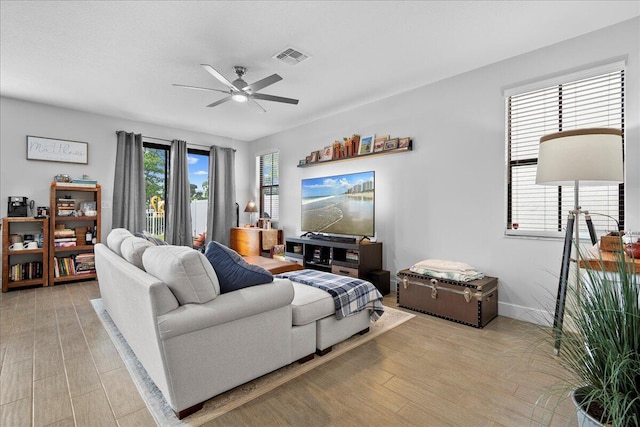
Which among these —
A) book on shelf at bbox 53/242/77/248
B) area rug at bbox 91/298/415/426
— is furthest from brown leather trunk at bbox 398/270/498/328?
book on shelf at bbox 53/242/77/248

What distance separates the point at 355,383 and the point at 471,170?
99.0 inches

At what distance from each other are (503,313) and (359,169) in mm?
2489

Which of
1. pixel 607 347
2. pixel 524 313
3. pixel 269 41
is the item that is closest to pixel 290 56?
pixel 269 41

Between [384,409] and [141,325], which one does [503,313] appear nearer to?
[384,409]

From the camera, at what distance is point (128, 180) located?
5148mm

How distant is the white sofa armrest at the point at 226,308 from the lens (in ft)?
5.12

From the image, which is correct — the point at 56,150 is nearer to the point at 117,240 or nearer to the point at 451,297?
the point at 117,240

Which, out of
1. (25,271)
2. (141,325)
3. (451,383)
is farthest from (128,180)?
(451,383)

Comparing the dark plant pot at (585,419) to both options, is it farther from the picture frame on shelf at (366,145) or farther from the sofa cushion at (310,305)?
the picture frame on shelf at (366,145)

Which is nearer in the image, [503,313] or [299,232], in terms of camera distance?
[503,313]

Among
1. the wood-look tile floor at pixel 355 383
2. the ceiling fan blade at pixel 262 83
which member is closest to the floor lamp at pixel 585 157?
the wood-look tile floor at pixel 355 383

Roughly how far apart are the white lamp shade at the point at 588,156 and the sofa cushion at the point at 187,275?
95.2 inches

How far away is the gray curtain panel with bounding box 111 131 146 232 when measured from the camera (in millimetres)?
5047

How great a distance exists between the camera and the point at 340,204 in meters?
4.50
